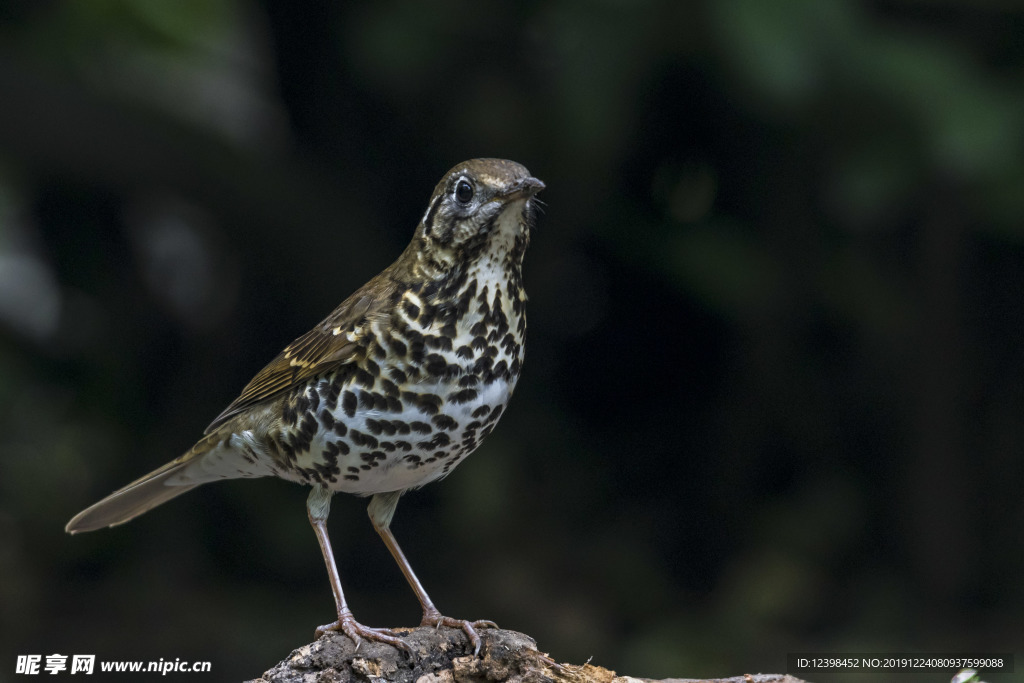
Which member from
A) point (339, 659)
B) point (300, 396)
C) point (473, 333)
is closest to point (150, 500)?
point (300, 396)

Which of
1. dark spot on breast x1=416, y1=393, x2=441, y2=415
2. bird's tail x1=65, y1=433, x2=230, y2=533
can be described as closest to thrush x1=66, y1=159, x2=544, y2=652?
dark spot on breast x1=416, y1=393, x2=441, y2=415

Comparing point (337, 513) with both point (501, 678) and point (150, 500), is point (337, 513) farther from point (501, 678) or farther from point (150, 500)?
point (501, 678)

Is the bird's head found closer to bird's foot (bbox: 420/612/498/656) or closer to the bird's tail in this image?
bird's foot (bbox: 420/612/498/656)

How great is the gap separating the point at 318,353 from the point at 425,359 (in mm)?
355

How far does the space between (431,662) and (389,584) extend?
7.50 feet

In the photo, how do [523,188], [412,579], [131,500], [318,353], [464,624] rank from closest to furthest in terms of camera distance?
1. [523,188]
2. [464,624]
3. [318,353]
4. [412,579]
5. [131,500]

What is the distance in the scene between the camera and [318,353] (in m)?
2.68

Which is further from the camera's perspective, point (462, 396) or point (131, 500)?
point (131, 500)

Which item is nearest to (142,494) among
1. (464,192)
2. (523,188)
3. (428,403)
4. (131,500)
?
(131,500)

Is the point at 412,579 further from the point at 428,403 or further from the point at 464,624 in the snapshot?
the point at 428,403

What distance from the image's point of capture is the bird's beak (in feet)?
7.74

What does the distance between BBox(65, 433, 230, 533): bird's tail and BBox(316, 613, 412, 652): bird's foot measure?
0.73 metres

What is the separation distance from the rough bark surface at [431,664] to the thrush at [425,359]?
0.04 meters

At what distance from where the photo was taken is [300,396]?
8.80ft
